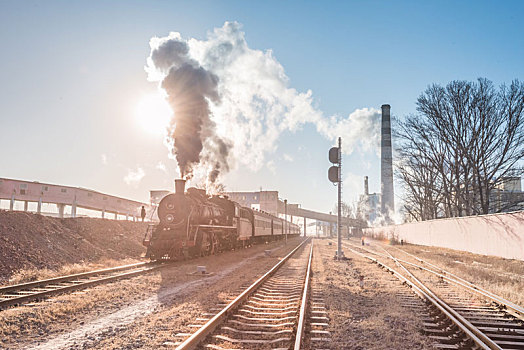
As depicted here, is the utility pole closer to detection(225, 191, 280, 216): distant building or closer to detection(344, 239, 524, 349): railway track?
detection(344, 239, 524, 349): railway track

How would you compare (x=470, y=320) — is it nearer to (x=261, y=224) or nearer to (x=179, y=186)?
(x=179, y=186)

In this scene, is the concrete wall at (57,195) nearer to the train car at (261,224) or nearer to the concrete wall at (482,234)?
the train car at (261,224)

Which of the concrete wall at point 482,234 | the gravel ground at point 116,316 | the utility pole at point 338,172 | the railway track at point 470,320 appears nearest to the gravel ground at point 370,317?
the railway track at point 470,320

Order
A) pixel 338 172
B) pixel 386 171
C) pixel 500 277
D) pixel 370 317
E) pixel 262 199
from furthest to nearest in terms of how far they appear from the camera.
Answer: pixel 262 199, pixel 386 171, pixel 338 172, pixel 500 277, pixel 370 317

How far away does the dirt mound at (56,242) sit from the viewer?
1314cm

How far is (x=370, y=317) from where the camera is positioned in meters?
7.19

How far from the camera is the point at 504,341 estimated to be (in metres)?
5.67

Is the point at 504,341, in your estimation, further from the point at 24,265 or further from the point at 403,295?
the point at 24,265

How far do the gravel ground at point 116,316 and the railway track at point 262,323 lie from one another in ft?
1.73

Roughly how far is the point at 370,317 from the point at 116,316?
A: 4706mm

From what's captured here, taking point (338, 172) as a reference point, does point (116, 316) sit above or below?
below

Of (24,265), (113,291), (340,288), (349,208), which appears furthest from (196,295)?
(349,208)

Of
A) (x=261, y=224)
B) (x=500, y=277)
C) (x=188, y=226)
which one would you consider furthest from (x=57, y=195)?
(x=500, y=277)

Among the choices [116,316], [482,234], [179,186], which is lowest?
[116,316]
